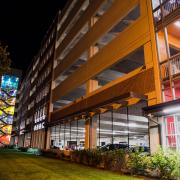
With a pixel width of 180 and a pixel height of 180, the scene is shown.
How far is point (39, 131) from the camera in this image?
42.8 m

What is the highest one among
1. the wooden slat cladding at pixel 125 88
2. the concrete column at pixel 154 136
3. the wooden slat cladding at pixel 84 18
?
the wooden slat cladding at pixel 84 18

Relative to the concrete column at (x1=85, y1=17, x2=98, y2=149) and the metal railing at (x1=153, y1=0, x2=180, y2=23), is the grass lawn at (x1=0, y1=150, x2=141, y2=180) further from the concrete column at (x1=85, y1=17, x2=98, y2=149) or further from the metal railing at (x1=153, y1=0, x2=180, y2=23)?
the metal railing at (x1=153, y1=0, x2=180, y2=23)

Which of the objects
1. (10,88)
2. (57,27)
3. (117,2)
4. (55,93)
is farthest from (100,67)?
(10,88)

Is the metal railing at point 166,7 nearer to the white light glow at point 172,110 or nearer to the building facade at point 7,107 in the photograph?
the white light glow at point 172,110

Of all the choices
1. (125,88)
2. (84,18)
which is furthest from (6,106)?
(125,88)

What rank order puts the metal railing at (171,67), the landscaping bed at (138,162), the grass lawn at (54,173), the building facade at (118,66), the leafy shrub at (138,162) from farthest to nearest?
the building facade at (118,66), the metal railing at (171,67), the leafy shrub at (138,162), the grass lawn at (54,173), the landscaping bed at (138,162)

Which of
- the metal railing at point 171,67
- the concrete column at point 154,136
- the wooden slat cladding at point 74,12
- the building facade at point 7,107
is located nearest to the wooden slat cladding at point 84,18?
the wooden slat cladding at point 74,12

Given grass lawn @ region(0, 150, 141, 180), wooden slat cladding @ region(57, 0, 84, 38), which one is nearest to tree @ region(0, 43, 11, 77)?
grass lawn @ region(0, 150, 141, 180)

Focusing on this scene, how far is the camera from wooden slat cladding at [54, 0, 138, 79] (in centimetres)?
1908

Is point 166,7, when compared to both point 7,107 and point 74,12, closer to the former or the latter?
point 74,12

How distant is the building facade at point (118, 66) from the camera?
47.0 feet

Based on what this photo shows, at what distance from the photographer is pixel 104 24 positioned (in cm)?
2228

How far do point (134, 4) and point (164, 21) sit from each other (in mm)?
4622

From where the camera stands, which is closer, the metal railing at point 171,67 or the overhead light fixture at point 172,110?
the overhead light fixture at point 172,110
